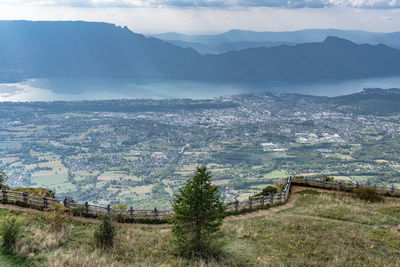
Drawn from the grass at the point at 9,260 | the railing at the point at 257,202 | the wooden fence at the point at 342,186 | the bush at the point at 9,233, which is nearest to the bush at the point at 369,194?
the wooden fence at the point at 342,186

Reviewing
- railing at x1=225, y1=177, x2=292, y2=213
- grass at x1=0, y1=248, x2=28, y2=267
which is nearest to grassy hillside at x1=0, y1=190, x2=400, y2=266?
grass at x1=0, y1=248, x2=28, y2=267

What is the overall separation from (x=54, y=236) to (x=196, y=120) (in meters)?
173

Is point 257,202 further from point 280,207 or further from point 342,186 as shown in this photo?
point 342,186

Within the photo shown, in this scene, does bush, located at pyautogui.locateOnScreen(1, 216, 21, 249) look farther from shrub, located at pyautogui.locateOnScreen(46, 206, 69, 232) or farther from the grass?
shrub, located at pyautogui.locateOnScreen(46, 206, 69, 232)

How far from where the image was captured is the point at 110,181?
335ft

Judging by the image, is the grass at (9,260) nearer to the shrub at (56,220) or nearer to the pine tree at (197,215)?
the shrub at (56,220)

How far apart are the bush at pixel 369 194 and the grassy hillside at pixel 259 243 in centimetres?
482

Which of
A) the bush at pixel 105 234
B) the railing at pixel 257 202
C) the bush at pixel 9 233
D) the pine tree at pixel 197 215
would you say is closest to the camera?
the bush at pixel 9 233

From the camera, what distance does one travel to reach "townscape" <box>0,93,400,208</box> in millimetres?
97312

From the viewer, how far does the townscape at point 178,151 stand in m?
97.3

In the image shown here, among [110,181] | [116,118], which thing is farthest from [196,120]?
[110,181]

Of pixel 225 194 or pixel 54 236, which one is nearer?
pixel 54 236

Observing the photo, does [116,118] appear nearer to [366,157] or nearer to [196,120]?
[196,120]

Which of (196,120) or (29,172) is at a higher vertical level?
(196,120)
